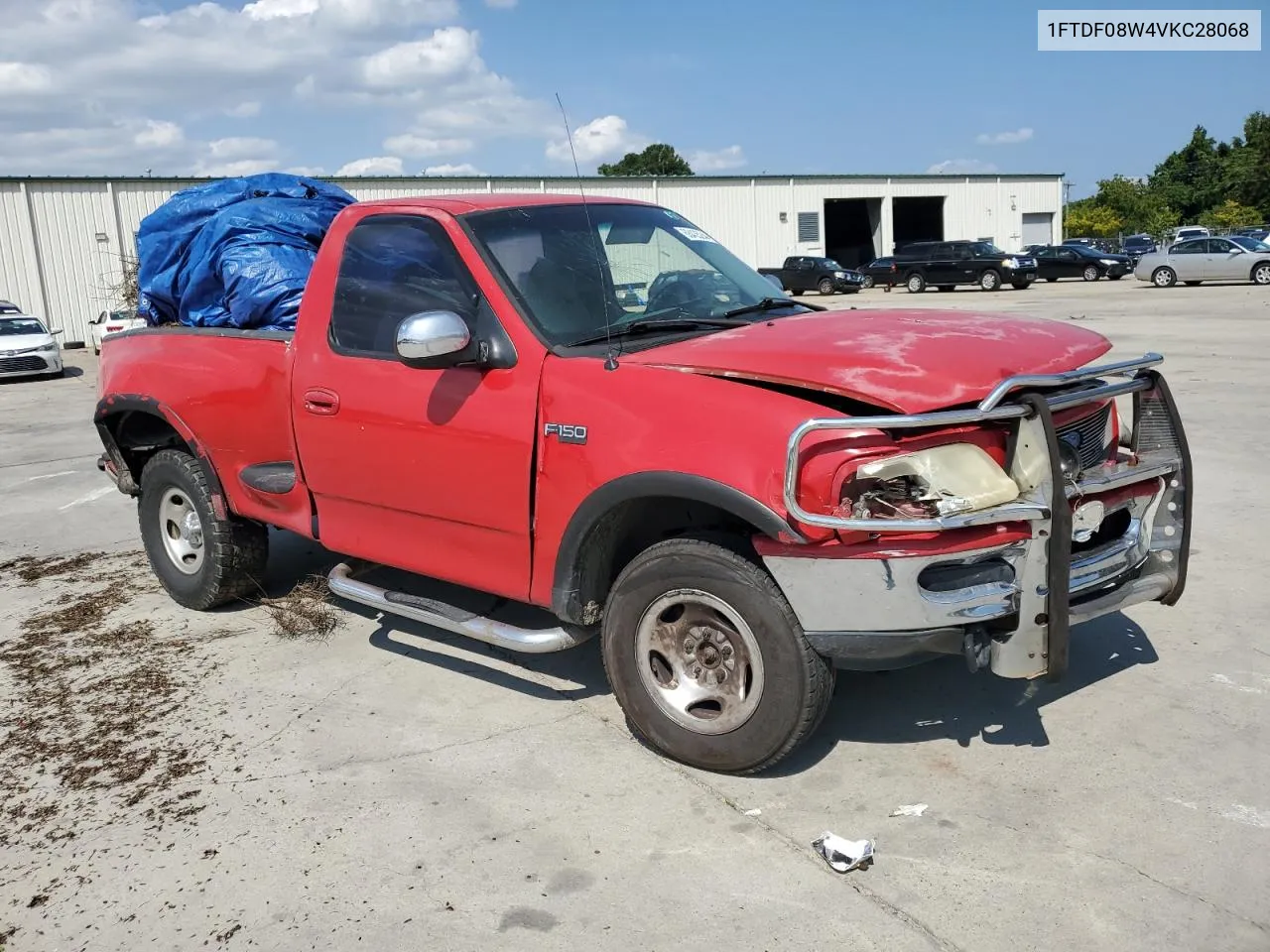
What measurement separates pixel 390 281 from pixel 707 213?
45.9 m

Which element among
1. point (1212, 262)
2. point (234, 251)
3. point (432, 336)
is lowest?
point (1212, 262)

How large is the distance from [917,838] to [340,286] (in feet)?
10.7

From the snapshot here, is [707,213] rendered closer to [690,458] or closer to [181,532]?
[181,532]

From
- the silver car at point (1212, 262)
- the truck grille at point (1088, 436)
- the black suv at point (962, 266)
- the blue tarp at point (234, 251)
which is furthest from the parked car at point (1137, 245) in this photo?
the truck grille at point (1088, 436)

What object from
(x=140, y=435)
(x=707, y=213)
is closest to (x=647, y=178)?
(x=707, y=213)

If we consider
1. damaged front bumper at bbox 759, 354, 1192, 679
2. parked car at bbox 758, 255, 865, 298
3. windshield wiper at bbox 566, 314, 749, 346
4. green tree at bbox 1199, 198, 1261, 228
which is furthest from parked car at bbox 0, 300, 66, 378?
green tree at bbox 1199, 198, 1261, 228

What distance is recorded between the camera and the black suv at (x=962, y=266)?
38.2 meters

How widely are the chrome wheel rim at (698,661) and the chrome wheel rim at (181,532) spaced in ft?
10.3

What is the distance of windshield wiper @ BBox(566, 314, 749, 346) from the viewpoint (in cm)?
415

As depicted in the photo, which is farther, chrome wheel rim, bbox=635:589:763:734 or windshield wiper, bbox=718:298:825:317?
windshield wiper, bbox=718:298:825:317

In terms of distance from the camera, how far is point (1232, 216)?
70.0m

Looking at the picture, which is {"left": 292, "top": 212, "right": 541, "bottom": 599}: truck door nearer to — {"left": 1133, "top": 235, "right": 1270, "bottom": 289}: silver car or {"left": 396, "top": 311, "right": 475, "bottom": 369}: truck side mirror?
{"left": 396, "top": 311, "right": 475, "bottom": 369}: truck side mirror

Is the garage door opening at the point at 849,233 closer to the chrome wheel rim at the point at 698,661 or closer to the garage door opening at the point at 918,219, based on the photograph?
the garage door opening at the point at 918,219

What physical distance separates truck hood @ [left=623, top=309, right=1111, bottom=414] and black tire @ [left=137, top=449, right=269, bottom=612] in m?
2.90
